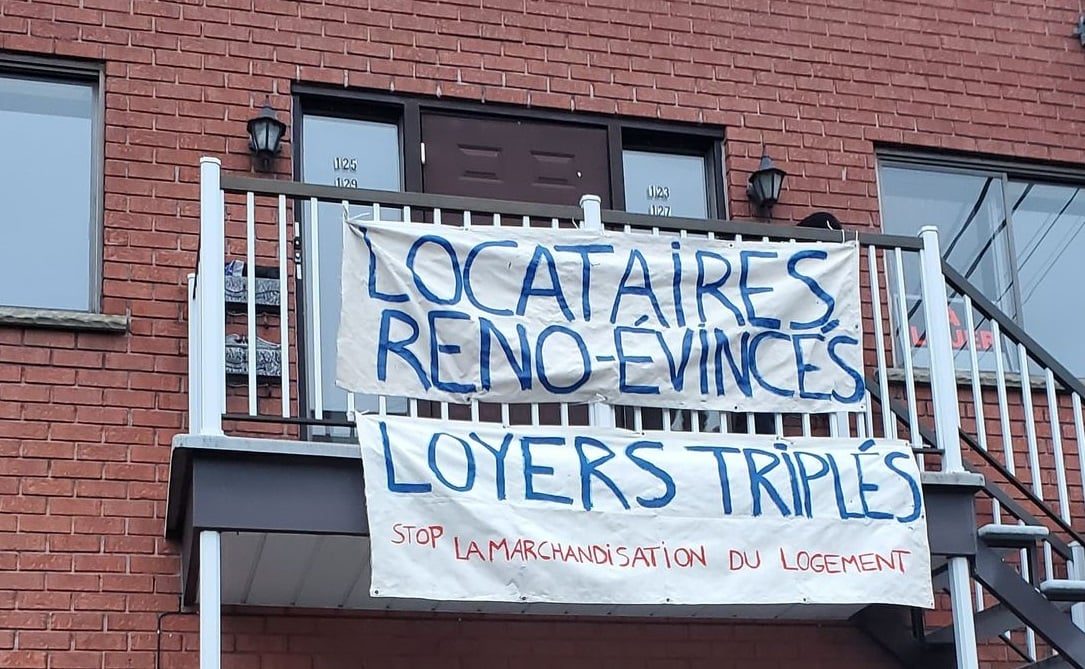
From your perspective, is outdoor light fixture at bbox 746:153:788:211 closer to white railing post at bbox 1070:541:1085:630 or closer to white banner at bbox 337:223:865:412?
white banner at bbox 337:223:865:412

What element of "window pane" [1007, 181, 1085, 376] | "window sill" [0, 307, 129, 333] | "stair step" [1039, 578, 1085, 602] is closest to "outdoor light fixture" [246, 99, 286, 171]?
"window sill" [0, 307, 129, 333]

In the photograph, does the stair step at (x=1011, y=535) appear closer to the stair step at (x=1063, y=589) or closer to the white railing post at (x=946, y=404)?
the stair step at (x=1063, y=589)

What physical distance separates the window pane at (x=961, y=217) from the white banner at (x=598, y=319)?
223 centimetres

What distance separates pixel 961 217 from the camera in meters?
10.3

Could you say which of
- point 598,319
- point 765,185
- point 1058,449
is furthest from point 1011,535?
point 765,185

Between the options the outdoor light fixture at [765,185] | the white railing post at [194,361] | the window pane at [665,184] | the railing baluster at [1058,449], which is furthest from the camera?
the window pane at [665,184]

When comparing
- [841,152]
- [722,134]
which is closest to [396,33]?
[722,134]

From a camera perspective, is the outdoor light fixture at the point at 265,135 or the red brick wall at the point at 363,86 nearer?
the red brick wall at the point at 363,86

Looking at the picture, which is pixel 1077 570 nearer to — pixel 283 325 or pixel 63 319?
pixel 283 325

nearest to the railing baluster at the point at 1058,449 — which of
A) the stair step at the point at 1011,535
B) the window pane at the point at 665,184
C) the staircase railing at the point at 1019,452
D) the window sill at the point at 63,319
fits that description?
the staircase railing at the point at 1019,452

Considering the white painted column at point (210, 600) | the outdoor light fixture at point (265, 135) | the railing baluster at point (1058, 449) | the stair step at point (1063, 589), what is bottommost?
the stair step at point (1063, 589)

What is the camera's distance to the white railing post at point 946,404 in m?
7.56

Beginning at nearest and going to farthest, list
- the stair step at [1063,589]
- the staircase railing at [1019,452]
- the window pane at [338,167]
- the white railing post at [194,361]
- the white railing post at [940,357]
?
the white railing post at [194,361]
the white railing post at [940,357]
the stair step at [1063,589]
the staircase railing at [1019,452]
the window pane at [338,167]

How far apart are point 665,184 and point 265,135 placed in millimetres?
2349
